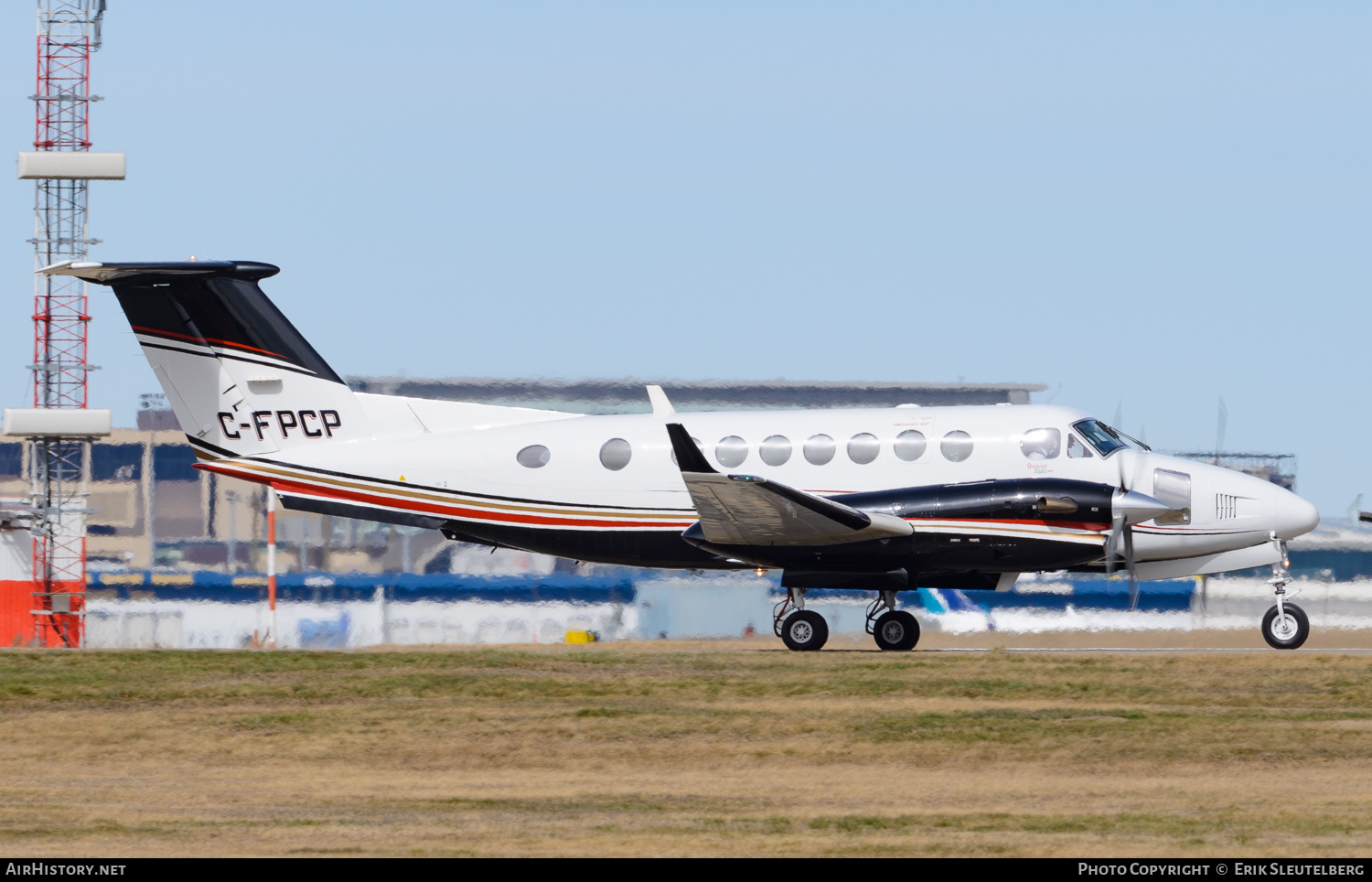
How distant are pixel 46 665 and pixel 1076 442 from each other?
15.2 metres

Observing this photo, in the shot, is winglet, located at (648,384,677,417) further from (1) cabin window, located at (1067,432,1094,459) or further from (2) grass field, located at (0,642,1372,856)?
(1) cabin window, located at (1067,432,1094,459)

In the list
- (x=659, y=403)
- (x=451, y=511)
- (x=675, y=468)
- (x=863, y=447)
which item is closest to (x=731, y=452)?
(x=675, y=468)

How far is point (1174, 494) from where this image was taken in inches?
962

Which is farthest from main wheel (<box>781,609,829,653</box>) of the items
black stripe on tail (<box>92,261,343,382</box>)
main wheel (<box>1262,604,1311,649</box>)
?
black stripe on tail (<box>92,261,343,382</box>)

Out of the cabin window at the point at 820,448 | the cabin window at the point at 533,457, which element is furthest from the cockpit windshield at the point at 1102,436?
the cabin window at the point at 533,457

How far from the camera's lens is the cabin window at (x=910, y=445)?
25.0 meters

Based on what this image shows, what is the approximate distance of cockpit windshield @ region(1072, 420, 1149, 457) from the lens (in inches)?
974

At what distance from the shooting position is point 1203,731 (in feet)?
58.6

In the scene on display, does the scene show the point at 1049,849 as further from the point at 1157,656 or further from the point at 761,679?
the point at 1157,656

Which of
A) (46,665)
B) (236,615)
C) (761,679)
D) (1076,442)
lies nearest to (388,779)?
(761,679)

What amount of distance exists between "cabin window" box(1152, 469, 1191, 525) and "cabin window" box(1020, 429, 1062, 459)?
1.49 metres

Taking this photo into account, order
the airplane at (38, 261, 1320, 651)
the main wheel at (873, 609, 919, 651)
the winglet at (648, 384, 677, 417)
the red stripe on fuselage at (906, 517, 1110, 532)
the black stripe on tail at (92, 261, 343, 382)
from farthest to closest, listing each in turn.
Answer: the winglet at (648, 384, 677, 417) < the black stripe on tail at (92, 261, 343, 382) < the main wheel at (873, 609, 919, 651) < the airplane at (38, 261, 1320, 651) < the red stripe on fuselage at (906, 517, 1110, 532)

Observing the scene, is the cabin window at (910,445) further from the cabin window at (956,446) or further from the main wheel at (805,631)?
the main wheel at (805,631)

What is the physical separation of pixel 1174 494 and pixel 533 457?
9.90 m
